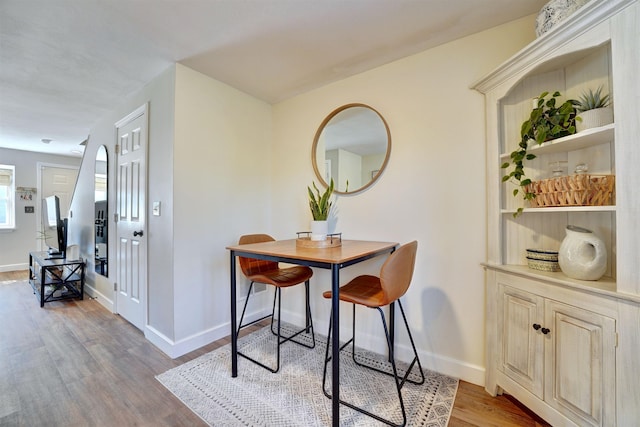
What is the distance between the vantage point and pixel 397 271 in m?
1.37

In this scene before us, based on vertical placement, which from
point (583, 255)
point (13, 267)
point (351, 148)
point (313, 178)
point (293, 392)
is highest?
point (351, 148)

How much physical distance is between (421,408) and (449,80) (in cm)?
209

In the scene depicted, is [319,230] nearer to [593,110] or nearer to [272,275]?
[272,275]

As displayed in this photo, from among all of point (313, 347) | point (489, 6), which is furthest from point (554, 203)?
point (313, 347)

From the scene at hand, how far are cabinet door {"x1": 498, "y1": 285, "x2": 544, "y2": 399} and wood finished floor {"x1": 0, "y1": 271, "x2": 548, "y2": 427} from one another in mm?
219

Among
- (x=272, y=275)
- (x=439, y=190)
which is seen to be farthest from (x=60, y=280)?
(x=439, y=190)

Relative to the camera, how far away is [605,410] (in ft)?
3.50

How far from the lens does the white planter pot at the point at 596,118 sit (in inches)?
45.9

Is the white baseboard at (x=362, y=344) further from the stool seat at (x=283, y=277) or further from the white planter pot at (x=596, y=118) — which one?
the white planter pot at (x=596, y=118)

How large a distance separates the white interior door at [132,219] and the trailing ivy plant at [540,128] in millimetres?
2821

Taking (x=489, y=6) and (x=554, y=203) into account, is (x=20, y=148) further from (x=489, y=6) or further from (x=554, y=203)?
(x=554, y=203)

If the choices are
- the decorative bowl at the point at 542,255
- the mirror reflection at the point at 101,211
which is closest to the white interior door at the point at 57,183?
the mirror reflection at the point at 101,211

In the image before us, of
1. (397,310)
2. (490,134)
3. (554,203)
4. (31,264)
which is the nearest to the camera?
(554,203)

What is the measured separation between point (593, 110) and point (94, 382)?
3.24 meters
